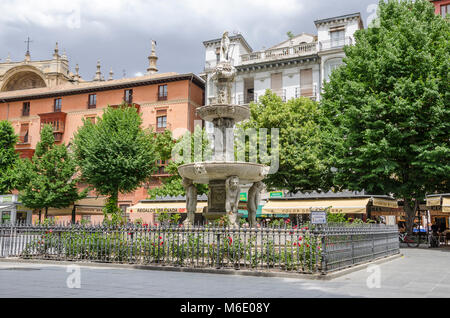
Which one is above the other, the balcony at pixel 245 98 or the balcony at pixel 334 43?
the balcony at pixel 334 43

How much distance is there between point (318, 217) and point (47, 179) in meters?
30.1

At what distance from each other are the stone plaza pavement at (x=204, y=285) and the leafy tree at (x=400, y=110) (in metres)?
10.9

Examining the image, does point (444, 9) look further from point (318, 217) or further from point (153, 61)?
point (318, 217)

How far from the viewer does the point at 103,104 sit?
145 feet

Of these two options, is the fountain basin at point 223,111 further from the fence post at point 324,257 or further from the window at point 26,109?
the window at point 26,109

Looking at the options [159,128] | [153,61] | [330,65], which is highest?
[153,61]

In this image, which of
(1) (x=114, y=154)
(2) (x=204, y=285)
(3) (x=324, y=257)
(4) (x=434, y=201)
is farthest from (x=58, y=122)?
(3) (x=324, y=257)

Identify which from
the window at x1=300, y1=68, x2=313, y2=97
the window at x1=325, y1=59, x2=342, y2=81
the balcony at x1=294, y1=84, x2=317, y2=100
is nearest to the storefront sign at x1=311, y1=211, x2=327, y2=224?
the balcony at x1=294, y1=84, x2=317, y2=100

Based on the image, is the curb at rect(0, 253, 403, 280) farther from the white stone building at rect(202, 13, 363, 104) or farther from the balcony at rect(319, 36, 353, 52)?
the balcony at rect(319, 36, 353, 52)

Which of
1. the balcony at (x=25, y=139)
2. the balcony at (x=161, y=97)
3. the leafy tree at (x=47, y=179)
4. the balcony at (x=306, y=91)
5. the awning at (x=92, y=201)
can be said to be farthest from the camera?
the balcony at (x=25, y=139)

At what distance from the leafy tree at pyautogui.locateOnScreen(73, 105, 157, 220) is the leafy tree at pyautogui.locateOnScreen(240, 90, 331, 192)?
8.29 metres

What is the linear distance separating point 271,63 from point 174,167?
13.8m

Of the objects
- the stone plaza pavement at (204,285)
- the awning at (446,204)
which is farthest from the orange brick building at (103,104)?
the stone plaza pavement at (204,285)

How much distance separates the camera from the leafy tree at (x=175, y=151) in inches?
1246
